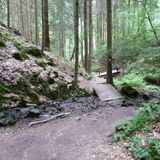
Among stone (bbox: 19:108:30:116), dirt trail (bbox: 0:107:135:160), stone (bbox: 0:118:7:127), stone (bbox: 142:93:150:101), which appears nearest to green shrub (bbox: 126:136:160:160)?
dirt trail (bbox: 0:107:135:160)

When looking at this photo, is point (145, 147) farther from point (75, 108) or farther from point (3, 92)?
point (3, 92)

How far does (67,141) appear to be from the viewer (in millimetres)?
7664

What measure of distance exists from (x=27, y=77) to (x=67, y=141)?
5.71 meters

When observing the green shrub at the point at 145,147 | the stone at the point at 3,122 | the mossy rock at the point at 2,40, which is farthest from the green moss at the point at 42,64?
the green shrub at the point at 145,147

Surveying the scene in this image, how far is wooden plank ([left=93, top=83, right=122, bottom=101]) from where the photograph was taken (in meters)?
13.1

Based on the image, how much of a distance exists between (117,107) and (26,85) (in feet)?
14.0

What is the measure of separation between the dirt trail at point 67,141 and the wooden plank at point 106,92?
272cm

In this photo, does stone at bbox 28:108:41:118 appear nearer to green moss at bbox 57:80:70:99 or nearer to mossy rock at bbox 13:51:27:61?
green moss at bbox 57:80:70:99

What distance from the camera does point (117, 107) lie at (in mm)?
11594

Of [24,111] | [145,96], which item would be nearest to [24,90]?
[24,111]

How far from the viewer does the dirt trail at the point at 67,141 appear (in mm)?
6555

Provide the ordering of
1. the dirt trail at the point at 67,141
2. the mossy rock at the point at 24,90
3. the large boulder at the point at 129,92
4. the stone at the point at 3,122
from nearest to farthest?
the dirt trail at the point at 67,141 < the stone at the point at 3,122 < the mossy rock at the point at 24,90 < the large boulder at the point at 129,92

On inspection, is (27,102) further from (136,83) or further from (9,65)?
(136,83)

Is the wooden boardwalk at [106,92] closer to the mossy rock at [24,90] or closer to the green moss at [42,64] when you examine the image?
the green moss at [42,64]
